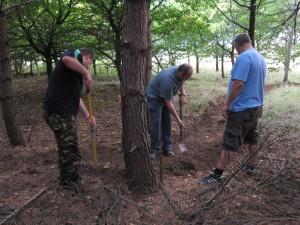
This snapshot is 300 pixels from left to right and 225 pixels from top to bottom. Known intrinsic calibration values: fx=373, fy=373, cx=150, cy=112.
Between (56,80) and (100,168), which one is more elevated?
(56,80)

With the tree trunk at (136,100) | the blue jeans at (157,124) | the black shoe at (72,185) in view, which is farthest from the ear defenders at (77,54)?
the blue jeans at (157,124)

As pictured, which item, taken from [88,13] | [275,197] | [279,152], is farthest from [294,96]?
[275,197]

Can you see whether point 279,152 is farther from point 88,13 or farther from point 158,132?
point 88,13

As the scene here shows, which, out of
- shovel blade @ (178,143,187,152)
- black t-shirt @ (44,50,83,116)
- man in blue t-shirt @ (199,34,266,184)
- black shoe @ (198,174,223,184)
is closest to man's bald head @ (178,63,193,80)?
man in blue t-shirt @ (199,34,266,184)

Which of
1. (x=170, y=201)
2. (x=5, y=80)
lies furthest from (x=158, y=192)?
(x=5, y=80)

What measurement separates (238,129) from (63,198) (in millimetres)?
2352

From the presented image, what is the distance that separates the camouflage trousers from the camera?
14.0 ft

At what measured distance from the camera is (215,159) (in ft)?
19.8

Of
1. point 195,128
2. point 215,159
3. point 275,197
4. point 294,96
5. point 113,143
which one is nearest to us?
point 275,197

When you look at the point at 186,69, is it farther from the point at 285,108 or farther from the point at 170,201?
the point at 285,108

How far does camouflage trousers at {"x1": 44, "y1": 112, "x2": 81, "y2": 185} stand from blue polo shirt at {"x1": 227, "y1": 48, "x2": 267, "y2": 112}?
2.05 meters

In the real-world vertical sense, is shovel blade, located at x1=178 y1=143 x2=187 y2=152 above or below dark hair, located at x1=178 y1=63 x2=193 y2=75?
below

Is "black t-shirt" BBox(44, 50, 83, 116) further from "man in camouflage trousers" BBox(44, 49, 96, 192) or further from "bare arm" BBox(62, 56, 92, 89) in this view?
"bare arm" BBox(62, 56, 92, 89)

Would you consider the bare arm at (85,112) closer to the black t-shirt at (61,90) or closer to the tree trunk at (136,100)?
the black t-shirt at (61,90)
